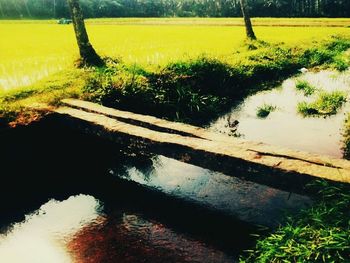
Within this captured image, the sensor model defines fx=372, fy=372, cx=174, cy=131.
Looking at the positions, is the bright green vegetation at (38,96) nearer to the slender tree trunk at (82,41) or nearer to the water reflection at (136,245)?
the slender tree trunk at (82,41)

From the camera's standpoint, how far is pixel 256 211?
4.43 metres

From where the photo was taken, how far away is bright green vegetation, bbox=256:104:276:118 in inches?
313

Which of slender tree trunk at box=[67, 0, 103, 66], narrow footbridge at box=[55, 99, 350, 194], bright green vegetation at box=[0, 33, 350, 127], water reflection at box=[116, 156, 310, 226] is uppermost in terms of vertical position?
slender tree trunk at box=[67, 0, 103, 66]

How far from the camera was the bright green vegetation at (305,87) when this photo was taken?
936 cm

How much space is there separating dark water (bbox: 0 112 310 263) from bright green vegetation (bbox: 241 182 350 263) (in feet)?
1.27

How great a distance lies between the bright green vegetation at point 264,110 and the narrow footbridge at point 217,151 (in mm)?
3070

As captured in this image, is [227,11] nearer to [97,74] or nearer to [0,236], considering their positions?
[97,74]

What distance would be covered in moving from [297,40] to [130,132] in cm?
1281

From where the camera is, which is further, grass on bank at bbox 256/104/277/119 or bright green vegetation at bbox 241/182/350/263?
Answer: grass on bank at bbox 256/104/277/119

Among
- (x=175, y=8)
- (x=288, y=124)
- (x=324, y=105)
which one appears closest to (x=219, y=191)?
(x=288, y=124)

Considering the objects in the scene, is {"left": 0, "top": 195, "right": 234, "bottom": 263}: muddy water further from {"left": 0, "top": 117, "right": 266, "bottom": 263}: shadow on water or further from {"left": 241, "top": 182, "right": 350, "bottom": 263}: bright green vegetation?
{"left": 241, "top": 182, "right": 350, "bottom": 263}: bright green vegetation

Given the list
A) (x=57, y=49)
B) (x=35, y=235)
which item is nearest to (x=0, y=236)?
(x=35, y=235)

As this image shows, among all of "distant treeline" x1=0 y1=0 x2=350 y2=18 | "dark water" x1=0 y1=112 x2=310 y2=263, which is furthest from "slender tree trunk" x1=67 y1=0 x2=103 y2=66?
"distant treeline" x1=0 y1=0 x2=350 y2=18

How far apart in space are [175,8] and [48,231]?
39.4 meters
